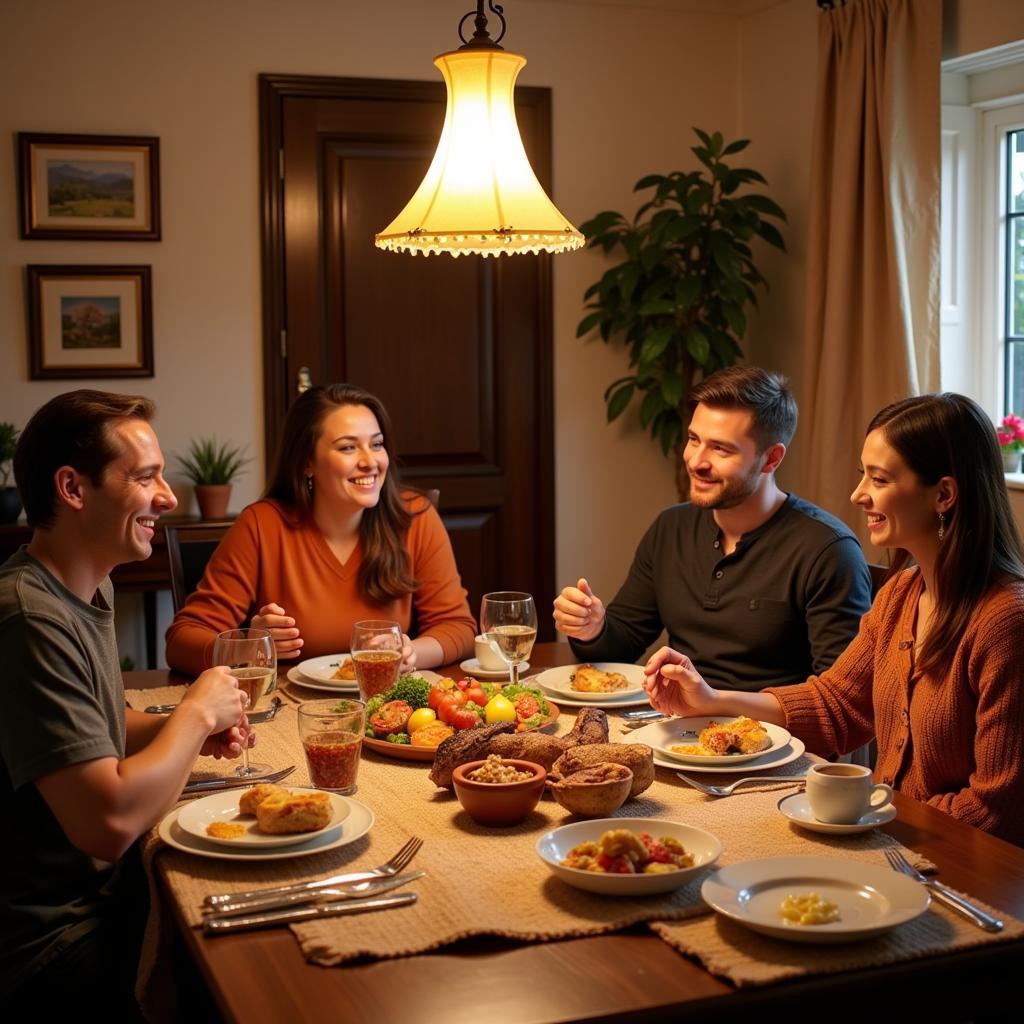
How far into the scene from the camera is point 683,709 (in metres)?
2.13

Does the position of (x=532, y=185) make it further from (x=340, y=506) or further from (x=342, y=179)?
(x=342, y=179)

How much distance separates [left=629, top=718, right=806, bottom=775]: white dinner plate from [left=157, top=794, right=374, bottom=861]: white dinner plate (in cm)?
47

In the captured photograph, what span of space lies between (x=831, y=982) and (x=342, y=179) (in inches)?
155

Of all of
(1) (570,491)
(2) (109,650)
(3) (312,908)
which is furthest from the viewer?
(1) (570,491)

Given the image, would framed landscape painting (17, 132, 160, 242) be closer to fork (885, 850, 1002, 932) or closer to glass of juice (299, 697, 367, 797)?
glass of juice (299, 697, 367, 797)

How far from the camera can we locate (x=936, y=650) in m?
1.96

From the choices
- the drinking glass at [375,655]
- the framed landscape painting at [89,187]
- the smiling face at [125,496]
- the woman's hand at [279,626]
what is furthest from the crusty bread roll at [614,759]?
the framed landscape painting at [89,187]

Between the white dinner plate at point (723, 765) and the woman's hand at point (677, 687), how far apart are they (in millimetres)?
80

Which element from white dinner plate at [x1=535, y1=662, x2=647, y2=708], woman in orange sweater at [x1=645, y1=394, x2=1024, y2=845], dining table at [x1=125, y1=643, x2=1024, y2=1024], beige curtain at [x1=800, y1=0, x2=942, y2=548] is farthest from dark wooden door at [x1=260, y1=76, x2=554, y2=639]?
dining table at [x1=125, y1=643, x2=1024, y2=1024]

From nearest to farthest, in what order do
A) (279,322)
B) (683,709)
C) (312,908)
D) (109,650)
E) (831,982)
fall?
(831,982) < (312,908) < (109,650) < (683,709) < (279,322)

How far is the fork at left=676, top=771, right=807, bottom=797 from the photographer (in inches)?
71.0

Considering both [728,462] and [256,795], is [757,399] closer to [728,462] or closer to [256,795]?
[728,462]

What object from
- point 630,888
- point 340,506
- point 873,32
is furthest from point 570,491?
point 630,888

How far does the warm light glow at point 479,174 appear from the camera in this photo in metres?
2.09
